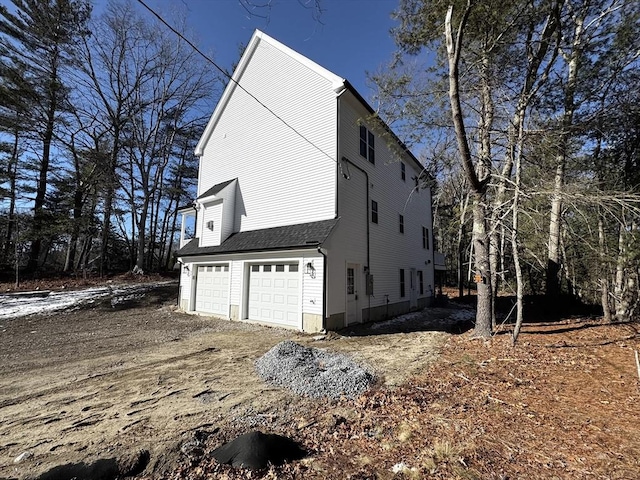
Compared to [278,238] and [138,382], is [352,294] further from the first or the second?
[138,382]

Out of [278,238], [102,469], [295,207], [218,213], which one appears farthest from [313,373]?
[218,213]

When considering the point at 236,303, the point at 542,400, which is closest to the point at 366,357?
the point at 542,400

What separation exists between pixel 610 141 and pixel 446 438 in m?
11.0

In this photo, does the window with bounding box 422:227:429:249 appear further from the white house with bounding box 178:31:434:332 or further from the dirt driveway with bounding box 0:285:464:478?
the dirt driveway with bounding box 0:285:464:478

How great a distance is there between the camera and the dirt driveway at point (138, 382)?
347 centimetres

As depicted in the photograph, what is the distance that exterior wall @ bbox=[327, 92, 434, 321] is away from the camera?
34.2 feet

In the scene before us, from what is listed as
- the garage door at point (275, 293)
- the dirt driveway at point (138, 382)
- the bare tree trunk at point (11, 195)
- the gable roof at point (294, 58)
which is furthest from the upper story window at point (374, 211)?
the bare tree trunk at point (11, 195)

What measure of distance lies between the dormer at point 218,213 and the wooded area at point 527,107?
7.41 meters

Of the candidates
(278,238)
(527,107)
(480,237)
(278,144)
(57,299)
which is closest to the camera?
(480,237)

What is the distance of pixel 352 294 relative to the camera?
36.2ft

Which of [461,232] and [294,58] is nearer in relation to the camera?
[294,58]

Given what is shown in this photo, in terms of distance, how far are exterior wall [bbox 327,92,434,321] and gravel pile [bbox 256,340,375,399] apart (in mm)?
3433

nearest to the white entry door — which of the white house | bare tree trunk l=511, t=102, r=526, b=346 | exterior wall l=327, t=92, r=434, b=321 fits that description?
the white house

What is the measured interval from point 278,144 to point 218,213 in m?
4.10
